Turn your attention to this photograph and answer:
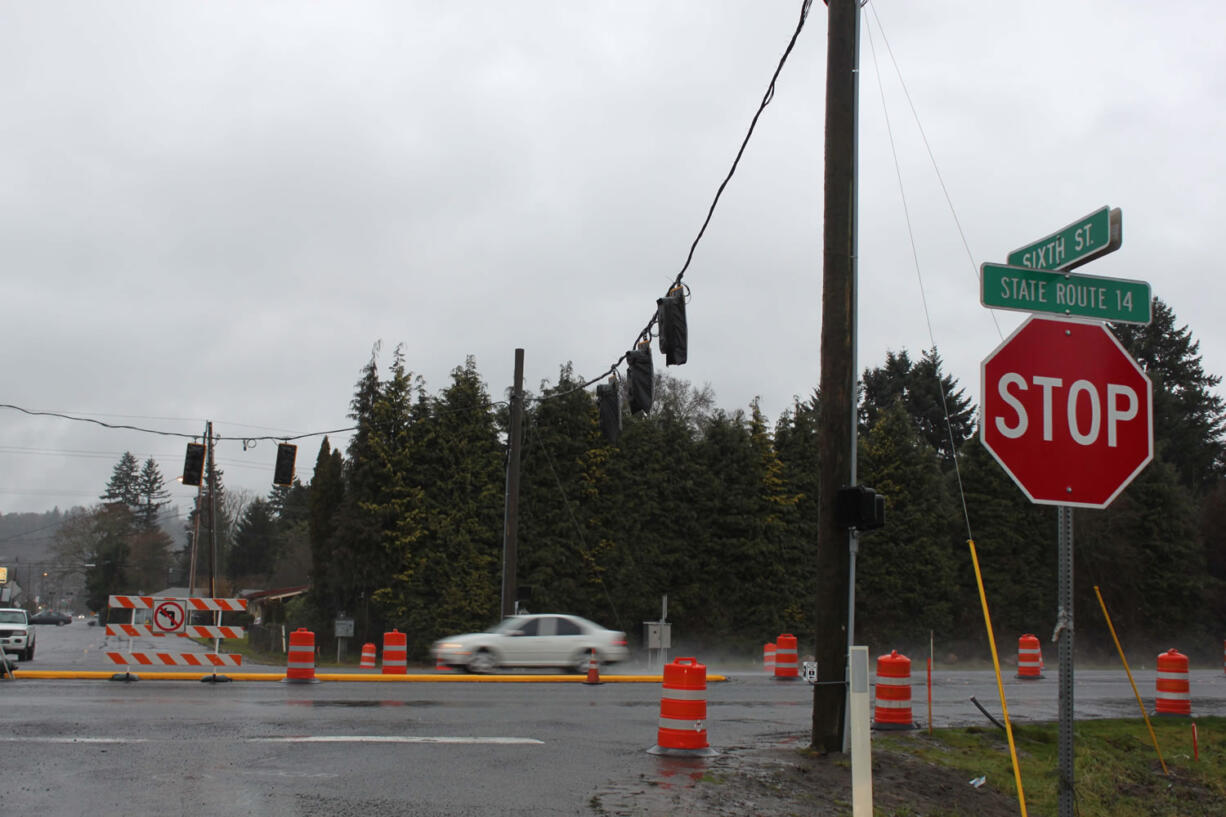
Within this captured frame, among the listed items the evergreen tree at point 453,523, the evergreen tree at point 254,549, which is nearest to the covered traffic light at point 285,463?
the evergreen tree at point 453,523

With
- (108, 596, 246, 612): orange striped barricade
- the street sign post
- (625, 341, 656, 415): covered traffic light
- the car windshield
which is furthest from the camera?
the car windshield

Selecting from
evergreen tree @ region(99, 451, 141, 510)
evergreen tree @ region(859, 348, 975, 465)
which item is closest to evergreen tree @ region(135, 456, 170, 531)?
evergreen tree @ region(99, 451, 141, 510)

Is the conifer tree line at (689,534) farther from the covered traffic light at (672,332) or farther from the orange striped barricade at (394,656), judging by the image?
the covered traffic light at (672,332)

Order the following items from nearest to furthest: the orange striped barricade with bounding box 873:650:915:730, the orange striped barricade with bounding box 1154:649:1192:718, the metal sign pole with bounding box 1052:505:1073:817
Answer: the metal sign pole with bounding box 1052:505:1073:817, the orange striped barricade with bounding box 873:650:915:730, the orange striped barricade with bounding box 1154:649:1192:718

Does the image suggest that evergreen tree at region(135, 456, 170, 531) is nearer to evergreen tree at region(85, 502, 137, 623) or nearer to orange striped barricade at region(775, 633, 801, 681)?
evergreen tree at region(85, 502, 137, 623)

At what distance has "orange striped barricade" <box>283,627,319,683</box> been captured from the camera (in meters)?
17.9

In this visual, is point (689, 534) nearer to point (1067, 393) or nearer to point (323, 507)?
point (323, 507)

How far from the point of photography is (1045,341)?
5.59 metres

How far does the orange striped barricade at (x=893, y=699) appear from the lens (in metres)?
12.6

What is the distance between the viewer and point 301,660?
58.8 ft

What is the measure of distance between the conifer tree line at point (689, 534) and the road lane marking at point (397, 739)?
2562 cm

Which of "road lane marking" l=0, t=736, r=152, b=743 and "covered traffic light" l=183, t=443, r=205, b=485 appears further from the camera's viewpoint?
"covered traffic light" l=183, t=443, r=205, b=485

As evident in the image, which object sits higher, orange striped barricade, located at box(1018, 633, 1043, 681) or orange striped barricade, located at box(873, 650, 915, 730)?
orange striped barricade, located at box(873, 650, 915, 730)

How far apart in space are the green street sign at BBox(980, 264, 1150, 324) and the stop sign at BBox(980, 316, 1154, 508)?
0.39ft
